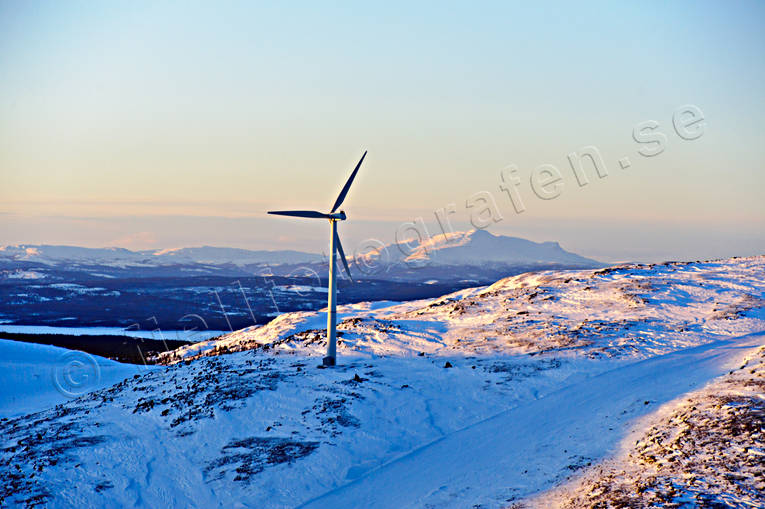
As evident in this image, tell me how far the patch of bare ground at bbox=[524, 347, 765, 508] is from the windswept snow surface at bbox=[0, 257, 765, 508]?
100 centimetres

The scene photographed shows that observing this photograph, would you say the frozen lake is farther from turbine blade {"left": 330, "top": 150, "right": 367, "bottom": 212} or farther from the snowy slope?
turbine blade {"left": 330, "top": 150, "right": 367, "bottom": 212}

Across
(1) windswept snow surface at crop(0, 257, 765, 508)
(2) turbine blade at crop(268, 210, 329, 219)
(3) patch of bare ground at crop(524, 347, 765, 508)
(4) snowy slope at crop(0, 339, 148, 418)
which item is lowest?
(3) patch of bare ground at crop(524, 347, 765, 508)

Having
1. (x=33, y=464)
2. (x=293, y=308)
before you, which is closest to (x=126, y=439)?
(x=33, y=464)

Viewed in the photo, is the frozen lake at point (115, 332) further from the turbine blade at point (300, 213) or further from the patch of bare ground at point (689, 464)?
the patch of bare ground at point (689, 464)

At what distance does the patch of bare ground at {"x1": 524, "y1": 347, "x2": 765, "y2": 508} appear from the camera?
15.3 metres

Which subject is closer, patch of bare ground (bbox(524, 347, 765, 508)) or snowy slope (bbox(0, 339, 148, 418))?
patch of bare ground (bbox(524, 347, 765, 508))

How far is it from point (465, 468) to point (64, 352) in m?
44.0

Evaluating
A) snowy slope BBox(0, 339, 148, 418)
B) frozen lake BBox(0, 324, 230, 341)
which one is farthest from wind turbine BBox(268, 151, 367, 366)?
frozen lake BBox(0, 324, 230, 341)

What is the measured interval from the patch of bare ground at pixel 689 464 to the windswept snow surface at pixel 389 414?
100 cm

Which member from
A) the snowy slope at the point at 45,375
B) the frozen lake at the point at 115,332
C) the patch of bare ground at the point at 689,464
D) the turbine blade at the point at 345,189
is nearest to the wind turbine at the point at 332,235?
the turbine blade at the point at 345,189

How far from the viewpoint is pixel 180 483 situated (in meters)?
20.8

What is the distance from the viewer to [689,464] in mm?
17219

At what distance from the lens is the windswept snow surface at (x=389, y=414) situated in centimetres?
1973

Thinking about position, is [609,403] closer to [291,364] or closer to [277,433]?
[277,433]
